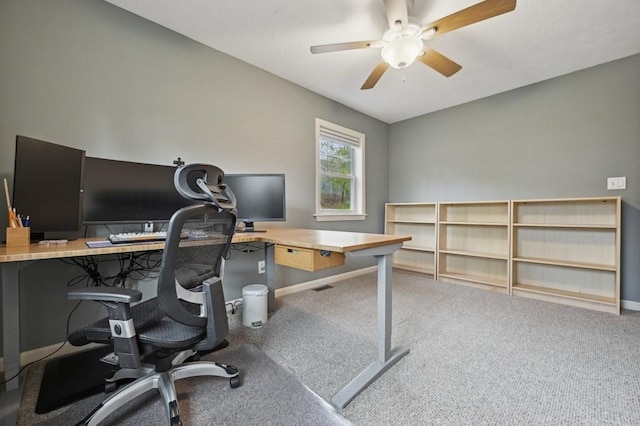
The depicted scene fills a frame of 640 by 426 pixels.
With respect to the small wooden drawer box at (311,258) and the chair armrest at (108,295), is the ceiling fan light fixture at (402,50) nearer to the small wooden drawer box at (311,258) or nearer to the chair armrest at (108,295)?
the small wooden drawer box at (311,258)

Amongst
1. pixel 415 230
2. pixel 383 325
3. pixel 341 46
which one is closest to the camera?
pixel 383 325

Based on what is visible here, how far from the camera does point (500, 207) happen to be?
3.47m

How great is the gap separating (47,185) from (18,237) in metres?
0.34

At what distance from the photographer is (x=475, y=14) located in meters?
1.65

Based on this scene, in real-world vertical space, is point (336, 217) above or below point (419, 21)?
below

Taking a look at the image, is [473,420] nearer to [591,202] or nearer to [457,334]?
[457,334]

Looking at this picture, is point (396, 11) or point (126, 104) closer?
point (396, 11)

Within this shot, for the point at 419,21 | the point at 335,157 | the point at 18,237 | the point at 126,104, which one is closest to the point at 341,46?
the point at 419,21

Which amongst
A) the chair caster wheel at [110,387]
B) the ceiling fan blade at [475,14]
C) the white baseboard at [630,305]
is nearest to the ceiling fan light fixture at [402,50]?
the ceiling fan blade at [475,14]

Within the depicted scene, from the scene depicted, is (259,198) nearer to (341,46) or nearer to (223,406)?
(341,46)

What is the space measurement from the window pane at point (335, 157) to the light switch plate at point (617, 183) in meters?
2.92

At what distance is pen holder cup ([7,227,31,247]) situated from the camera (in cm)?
140

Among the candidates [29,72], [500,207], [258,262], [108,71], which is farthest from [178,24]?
[500,207]

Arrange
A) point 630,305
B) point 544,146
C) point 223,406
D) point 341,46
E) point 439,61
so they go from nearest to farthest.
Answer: point 223,406
point 341,46
point 439,61
point 630,305
point 544,146
